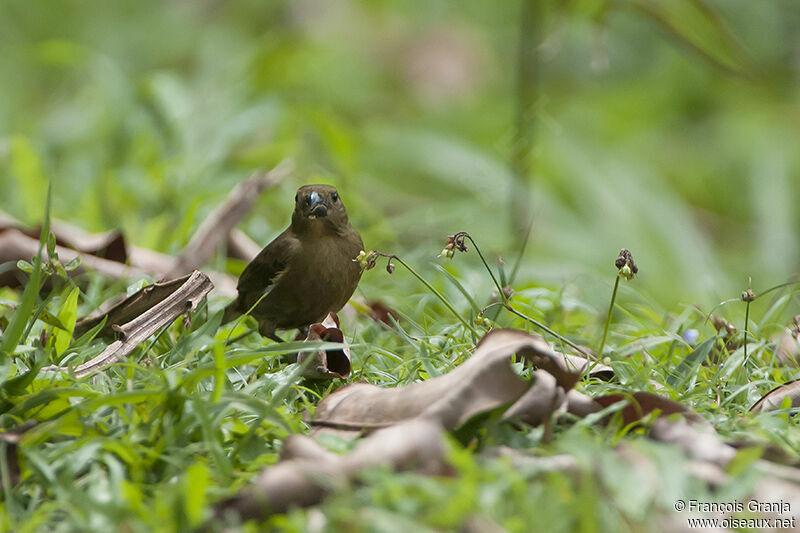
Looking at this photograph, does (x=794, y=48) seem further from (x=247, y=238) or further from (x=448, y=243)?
(x=448, y=243)

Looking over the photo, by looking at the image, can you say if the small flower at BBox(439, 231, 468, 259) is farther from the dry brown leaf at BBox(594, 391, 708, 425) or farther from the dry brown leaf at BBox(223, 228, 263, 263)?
the dry brown leaf at BBox(223, 228, 263, 263)

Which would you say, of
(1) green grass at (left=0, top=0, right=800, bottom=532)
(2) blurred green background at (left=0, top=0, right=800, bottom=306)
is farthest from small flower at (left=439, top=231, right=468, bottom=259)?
(2) blurred green background at (left=0, top=0, right=800, bottom=306)

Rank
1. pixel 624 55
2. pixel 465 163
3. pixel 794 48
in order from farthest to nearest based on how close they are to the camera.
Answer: pixel 624 55, pixel 794 48, pixel 465 163

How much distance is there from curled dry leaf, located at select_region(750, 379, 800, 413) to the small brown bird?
44.1 inches

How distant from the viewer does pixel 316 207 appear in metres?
2.94

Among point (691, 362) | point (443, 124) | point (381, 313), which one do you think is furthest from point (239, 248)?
point (443, 124)

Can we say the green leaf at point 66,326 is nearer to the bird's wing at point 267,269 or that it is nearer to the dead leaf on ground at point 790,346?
the bird's wing at point 267,269

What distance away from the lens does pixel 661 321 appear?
3195 millimetres

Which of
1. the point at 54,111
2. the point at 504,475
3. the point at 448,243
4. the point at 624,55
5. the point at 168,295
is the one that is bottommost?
the point at 504,475

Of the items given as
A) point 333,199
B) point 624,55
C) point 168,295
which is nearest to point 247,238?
point 333,199

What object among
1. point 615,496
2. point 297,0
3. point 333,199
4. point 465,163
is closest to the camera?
point 615,496

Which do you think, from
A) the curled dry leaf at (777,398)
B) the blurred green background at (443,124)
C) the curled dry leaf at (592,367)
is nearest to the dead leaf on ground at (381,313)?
the blurred green background at (443,124)

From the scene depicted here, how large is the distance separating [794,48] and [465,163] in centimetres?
311

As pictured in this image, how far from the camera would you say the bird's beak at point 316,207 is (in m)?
2.93
